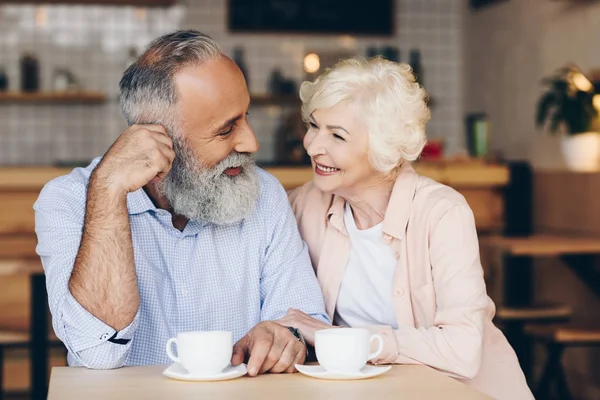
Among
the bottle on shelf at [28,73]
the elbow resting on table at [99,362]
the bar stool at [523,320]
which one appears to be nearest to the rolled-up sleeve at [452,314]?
the elbow resting on table at [99,362]

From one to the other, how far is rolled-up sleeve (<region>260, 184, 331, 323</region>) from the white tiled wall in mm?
4459

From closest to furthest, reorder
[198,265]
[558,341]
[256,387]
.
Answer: [256,387], [198,265], [558,341]

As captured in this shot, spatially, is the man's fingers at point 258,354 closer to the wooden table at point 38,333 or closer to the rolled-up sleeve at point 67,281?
the rolled-up sleeve at point 67,281

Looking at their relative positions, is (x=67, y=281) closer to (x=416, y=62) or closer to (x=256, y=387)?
(x=256, y=387)

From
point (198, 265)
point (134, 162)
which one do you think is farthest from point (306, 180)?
point (134, 162)

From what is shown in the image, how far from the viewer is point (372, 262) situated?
2197mm

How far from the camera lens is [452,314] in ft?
6.38

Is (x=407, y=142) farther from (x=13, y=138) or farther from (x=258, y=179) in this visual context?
(x=13, y=138)

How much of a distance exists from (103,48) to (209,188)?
15.8 feet

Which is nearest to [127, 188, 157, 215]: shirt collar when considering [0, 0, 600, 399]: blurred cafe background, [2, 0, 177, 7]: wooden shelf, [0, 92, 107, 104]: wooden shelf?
[0, 0, 600, 399]: blurred cafe background

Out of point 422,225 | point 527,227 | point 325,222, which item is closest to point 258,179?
point 325,222

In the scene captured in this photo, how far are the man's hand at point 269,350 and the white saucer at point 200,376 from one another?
0.10 feet

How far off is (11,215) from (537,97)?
10.3 feet

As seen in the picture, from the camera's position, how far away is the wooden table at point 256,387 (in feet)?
4.68
